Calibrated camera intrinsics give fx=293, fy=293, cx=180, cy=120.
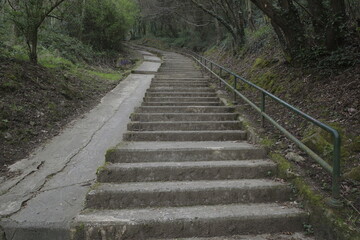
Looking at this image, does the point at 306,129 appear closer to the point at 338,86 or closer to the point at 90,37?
the point at 338,86

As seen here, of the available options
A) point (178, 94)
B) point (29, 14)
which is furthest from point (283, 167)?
point (29, 14)

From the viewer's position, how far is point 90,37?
60.3ft

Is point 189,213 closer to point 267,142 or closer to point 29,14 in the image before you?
point 267,142

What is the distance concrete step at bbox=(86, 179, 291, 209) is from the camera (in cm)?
358

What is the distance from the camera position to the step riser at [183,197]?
357cm

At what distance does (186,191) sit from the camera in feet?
12.1

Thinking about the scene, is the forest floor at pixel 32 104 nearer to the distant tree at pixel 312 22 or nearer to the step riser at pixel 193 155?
the step riser at pixel 193 155

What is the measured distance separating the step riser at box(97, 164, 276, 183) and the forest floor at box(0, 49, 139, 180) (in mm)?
2232

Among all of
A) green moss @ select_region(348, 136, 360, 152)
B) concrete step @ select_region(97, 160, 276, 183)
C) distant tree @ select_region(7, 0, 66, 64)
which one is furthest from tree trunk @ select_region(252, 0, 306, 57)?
distant tree @ select_region(7, 0, 66, 64)

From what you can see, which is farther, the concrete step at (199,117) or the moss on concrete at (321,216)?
the concrete step at (199,117)

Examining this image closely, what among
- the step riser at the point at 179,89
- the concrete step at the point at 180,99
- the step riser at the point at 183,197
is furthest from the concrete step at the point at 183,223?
the step riser at the point at 179,89

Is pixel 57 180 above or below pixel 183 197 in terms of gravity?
below

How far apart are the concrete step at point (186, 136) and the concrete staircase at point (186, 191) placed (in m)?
0.02

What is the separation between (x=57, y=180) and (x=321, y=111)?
439 centimetres
